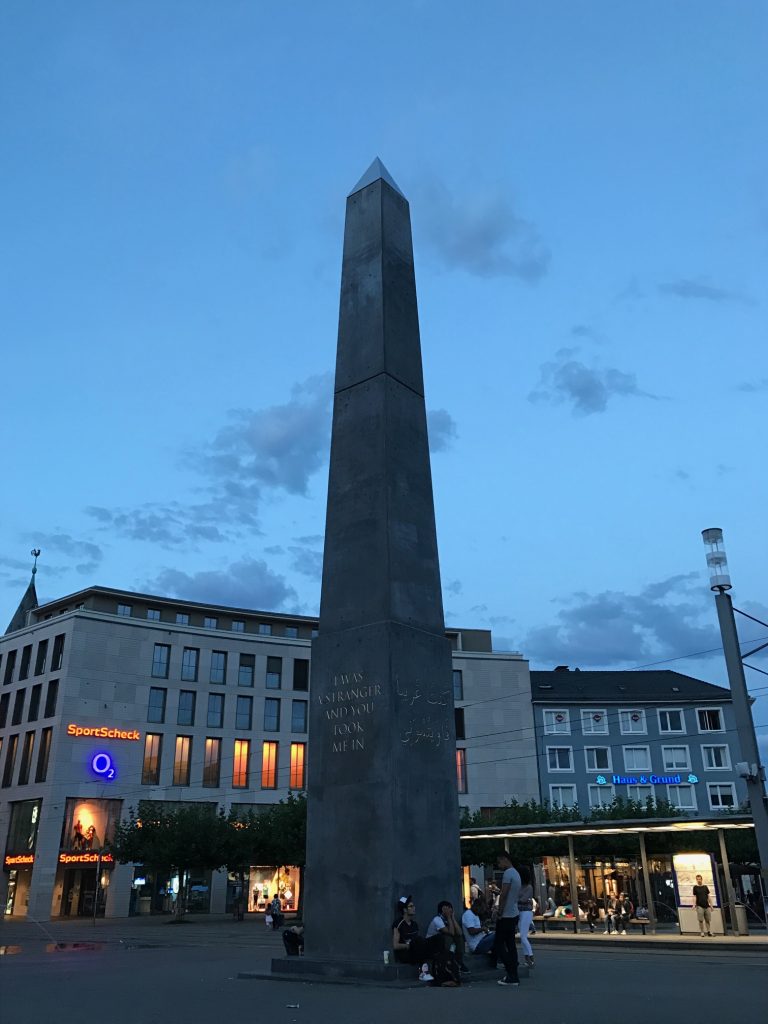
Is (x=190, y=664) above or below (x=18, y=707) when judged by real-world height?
above

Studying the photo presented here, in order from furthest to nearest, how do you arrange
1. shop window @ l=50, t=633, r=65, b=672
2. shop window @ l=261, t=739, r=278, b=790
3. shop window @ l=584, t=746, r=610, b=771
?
shop window @ l=584, t=746, r=610, b=771 → shop window @ l=261, t=739, r=278, b=790 → shop window @ l=50, t=633, r=65, b=672

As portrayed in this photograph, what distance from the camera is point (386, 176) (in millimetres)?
18828

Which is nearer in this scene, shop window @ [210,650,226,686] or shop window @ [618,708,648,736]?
shop window @ [210,650,226,686]

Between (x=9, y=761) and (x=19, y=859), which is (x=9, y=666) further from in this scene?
(x=19, y=859)

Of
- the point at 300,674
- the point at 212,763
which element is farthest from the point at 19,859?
the point at 300,674

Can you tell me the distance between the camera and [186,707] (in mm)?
61688

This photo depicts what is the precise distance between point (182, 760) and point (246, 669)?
7.90m

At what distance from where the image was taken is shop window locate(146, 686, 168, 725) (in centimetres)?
6009

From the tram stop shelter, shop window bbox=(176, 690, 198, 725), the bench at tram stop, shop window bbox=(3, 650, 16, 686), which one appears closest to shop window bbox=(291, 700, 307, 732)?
shop window bbox=(176, 690, 198, 725)

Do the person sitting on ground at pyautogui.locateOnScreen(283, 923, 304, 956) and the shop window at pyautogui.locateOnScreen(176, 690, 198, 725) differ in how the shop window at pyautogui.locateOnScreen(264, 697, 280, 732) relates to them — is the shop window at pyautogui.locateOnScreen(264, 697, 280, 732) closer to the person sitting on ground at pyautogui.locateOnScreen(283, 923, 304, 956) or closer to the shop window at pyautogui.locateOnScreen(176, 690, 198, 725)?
the shop window at pyautogui.locateOnScreen(176, 690, 198, 725)

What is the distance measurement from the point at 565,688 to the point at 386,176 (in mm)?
58865

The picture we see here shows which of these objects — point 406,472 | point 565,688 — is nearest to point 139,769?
point 565,688

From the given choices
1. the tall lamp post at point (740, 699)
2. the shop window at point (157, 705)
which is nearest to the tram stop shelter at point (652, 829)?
the tall lamp post at point (740, 699)

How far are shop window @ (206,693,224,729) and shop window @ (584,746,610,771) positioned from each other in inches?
1085
